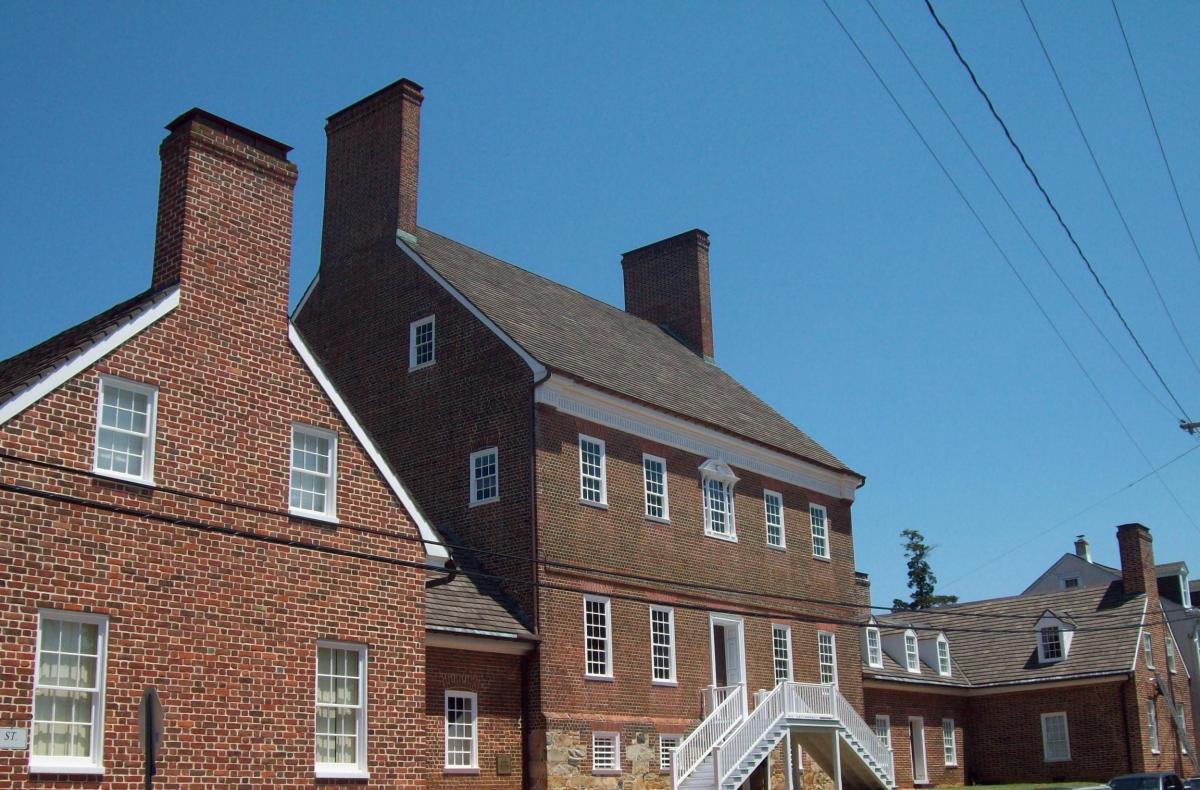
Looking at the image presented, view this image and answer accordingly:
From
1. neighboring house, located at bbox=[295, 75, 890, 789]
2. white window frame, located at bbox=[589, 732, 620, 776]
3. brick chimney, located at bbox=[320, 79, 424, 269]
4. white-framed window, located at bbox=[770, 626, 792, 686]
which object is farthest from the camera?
white-framed window, located at bbox=[770, 626, 792, 686]

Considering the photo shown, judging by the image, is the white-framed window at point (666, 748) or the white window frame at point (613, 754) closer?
the white window frame at point (613, 754)

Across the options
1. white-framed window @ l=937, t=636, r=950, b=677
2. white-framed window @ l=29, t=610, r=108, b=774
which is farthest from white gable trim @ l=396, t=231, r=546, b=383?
white-framed window @ l=937, t=636, r=950, b=677

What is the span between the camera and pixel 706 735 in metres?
27.3

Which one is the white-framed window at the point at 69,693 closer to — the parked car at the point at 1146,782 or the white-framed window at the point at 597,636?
the white-framed window at the point at 597,636

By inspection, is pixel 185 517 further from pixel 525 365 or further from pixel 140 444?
pixel 525 365

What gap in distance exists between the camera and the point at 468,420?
90.2 feet

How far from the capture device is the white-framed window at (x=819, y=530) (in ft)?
113

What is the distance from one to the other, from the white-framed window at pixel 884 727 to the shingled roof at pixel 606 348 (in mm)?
8358

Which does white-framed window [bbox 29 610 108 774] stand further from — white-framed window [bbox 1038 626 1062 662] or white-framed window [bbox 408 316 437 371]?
white-framed window [bbox 1038 626 1062 662]

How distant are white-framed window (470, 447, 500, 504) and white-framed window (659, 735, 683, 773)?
644cm

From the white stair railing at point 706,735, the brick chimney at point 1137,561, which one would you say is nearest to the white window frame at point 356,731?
the white stair railing at point 706,735

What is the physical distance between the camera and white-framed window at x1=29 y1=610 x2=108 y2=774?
49.2ft

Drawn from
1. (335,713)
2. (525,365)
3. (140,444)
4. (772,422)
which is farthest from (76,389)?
(772,422)

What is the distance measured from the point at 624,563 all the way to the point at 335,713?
1008cm
